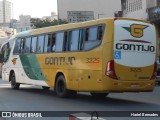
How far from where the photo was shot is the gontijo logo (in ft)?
45.5

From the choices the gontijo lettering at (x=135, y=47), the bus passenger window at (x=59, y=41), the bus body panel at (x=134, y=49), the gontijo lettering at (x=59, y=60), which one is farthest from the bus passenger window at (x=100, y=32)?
the bus passenger window at (x=59, y=41)

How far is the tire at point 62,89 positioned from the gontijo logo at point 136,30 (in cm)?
342

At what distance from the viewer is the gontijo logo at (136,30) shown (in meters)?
13.9

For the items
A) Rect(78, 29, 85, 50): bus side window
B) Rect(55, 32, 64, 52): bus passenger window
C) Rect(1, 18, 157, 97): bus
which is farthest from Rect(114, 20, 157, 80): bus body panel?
Rect(55, 32, 64, 52): bus passenger window

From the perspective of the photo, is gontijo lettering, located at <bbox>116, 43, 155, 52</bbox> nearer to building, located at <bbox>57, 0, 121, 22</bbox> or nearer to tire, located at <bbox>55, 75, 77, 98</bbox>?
tire, located at <bbox>55, 75, 77, 98</bbox>

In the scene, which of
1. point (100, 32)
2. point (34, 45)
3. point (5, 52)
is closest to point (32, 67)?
point (34, 45)

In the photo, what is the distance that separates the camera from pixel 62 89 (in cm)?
1611

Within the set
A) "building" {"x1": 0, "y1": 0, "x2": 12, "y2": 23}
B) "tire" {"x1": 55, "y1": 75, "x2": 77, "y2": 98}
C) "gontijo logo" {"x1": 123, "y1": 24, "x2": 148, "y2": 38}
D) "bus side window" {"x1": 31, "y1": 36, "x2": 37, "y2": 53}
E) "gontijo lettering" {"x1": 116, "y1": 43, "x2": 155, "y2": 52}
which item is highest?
"building" {"x1": 0, "y1": 0, "x2": 12, "y2": 23}

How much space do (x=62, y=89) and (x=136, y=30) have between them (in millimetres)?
3930

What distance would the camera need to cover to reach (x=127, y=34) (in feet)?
45.2

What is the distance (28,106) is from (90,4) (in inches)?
2617

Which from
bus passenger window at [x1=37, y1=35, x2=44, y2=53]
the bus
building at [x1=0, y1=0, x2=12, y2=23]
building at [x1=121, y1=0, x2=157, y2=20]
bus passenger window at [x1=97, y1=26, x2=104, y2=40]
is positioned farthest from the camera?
building at [x1=0, y1=0, x2=12, y2=23]

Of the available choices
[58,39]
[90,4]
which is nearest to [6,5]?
[90,4]

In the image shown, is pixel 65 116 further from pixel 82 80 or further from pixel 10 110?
pixel 82 80
